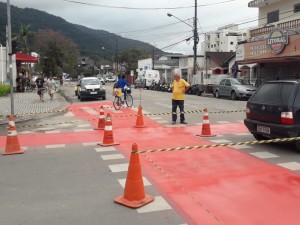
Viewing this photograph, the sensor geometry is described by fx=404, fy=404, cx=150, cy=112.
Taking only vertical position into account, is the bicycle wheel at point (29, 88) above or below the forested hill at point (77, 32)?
below

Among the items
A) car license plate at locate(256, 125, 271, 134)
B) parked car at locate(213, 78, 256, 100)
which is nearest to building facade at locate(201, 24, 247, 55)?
parked car at locate(213, 78, 256, 100)

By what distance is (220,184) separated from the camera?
6.32m

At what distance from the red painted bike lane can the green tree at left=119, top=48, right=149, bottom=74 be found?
88.7m

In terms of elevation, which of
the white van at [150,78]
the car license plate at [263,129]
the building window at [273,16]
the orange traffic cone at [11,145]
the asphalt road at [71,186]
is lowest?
the asphalt road at [71,186]

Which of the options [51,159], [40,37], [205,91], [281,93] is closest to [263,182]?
[281,93]

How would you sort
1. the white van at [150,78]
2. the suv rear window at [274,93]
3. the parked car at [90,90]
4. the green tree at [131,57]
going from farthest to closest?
the green tree at [131,57]
the white van at [150,78]
the parked car at [90,90]
the suv rear window at [274,93]

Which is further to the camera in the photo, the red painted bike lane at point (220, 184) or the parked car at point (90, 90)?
the parked car at point (90, 90)

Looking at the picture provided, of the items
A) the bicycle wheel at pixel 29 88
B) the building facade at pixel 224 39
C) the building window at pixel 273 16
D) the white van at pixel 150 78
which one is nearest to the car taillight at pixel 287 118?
the bicycle wheel at pixel 29 88

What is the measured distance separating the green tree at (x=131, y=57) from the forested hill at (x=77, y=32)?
130 inches

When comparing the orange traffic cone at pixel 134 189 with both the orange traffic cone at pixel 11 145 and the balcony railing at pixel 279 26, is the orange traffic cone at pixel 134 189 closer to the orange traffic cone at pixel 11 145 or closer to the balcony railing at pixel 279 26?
the orange traffic cone at pixel 11 145

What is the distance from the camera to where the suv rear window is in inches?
343

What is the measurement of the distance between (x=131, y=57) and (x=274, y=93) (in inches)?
3590

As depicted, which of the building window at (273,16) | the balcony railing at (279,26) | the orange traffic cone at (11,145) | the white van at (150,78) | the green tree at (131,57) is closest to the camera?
the orange traffic cone at (11,145)

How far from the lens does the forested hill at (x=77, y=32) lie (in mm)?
92438
